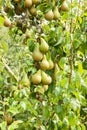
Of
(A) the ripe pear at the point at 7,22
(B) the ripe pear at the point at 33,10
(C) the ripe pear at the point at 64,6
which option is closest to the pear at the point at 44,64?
(C) the ripe pear at the point at 64,6

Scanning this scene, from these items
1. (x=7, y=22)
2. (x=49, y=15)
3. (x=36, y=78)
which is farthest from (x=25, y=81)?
(x=7, y=22)

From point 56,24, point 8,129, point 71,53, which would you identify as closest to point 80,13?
point 56,24

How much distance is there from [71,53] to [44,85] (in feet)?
0.69

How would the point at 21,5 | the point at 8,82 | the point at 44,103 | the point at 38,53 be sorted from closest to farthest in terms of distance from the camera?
the point at 38,53 → the point at 44,103 → the point at 21,5 → the point at 8,82

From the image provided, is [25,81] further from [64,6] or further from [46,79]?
[64,6]

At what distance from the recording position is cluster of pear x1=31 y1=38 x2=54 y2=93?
199 cm

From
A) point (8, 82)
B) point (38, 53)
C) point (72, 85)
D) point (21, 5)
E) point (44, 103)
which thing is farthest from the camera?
point (8, 82)

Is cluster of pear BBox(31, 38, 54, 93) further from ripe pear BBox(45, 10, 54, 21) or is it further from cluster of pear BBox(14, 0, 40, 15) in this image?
cluster of pear BBox(14, 0, 40, 15)

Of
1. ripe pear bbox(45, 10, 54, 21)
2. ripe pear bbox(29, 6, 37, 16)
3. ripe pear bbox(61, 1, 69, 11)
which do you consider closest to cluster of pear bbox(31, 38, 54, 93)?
ripe pear bbox(45, 10, 54, 21)

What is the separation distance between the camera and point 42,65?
200cm

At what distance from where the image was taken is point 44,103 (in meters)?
2.13

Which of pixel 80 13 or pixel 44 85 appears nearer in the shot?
pixel 44 85

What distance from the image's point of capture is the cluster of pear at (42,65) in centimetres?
199

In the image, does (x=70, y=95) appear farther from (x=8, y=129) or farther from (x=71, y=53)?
(x=8, y=129)
